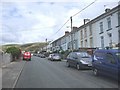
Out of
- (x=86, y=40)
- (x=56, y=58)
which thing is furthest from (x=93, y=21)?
(x=56, y=58)

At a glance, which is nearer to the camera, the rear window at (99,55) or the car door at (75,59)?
the rear window at (99,55)

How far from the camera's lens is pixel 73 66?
78.2 feet

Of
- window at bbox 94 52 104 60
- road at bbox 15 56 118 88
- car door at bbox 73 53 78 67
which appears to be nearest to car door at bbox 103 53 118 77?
road at bbox 15 56 118 88

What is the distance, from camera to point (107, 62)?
14203 millimetres

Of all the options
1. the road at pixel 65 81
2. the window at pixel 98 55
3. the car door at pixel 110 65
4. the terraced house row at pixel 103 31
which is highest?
the terraced house row at pixel 103 31

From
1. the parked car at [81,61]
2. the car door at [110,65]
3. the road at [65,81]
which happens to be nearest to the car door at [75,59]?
the parked car at [81,61]

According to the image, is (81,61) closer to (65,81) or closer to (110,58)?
(110,58)

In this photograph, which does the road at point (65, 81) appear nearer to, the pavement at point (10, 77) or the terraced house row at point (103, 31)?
the pavement at point (10, 77)

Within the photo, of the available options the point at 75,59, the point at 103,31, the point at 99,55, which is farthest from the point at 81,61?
the point at 103,31

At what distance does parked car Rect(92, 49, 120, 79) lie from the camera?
1314 centimetres

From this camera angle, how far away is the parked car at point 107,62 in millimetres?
13137

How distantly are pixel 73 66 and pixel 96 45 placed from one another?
17.7m

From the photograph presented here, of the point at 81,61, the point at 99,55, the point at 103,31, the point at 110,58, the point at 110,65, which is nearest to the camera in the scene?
the point at 110,65

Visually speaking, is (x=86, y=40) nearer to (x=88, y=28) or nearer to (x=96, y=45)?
(x=88, y=28)
